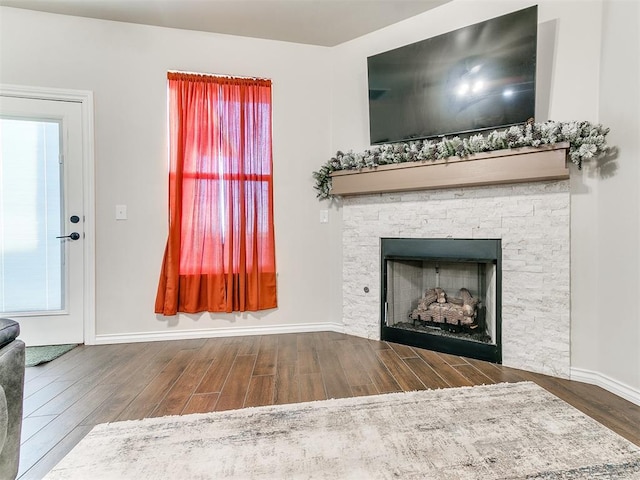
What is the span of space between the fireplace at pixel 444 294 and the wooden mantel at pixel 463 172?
453 mm

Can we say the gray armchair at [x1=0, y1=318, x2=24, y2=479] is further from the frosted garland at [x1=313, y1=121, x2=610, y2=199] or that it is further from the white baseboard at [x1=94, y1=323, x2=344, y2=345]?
the frosted garland at [x1=313, y1=121, x2=610, y2=199]

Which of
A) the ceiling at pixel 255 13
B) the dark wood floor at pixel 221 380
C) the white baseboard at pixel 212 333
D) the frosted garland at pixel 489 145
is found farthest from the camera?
the white baseboard at pixel 212 333

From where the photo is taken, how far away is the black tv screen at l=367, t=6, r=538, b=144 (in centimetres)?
205

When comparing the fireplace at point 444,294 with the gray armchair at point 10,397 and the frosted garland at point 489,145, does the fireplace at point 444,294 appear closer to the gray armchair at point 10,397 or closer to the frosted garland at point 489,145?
the frosted garland at point 489,145

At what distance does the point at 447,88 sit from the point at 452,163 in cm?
56

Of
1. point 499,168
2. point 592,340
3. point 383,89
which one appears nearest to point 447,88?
point 383,89

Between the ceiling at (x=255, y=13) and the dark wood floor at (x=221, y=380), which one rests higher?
the ceiling at (x=255, y=13)

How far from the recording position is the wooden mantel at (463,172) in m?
1.95

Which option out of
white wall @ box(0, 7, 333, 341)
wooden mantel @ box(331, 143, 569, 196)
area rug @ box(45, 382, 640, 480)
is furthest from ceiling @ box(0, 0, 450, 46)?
area rug @ box(45, 382, 640, 480)

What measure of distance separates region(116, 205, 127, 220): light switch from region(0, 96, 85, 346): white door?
268 millimetres

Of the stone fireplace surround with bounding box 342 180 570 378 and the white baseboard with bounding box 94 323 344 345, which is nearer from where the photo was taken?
the stone fireplace surround with bounding box 342 180 570 378

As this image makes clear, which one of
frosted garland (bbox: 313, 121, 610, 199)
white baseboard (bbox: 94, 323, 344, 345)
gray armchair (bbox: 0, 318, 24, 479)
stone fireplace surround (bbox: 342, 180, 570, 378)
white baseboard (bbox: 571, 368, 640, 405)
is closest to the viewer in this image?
gray armchair (bbox: 0, 318, 24, 479)

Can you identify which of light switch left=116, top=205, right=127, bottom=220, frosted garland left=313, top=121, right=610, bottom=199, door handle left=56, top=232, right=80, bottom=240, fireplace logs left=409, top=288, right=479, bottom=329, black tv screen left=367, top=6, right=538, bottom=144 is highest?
black tv screen left=367, top=6, right=538, bottom=144

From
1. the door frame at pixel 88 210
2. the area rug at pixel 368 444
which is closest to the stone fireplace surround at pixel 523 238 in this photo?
the area rug at pixel 368 444
